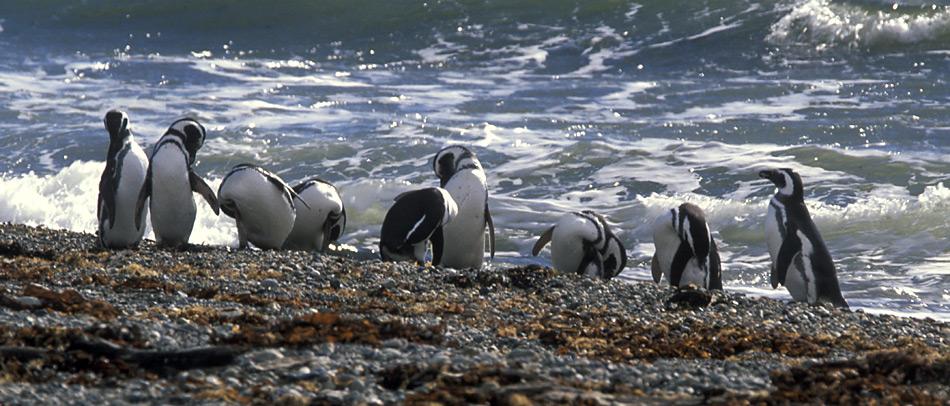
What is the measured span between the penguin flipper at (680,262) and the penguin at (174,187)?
9.44 feet

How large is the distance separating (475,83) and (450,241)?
34.4ft

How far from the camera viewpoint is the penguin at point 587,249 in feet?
32.6

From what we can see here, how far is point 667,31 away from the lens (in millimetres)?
22328

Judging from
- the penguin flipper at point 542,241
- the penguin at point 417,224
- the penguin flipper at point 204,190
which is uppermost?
the penguin flipper at point 204,190

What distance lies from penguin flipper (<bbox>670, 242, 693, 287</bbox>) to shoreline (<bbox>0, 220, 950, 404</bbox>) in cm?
131

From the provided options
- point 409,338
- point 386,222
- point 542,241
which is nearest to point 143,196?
point 386,222

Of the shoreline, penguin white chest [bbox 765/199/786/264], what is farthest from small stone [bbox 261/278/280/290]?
penguin white chest [bbox 765/199/786/264]

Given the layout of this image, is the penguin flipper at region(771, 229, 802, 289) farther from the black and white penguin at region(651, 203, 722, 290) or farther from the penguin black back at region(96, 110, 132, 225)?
the penguin black back at region(96, 110, 132, 225)

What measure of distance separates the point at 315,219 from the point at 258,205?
0.59 metres

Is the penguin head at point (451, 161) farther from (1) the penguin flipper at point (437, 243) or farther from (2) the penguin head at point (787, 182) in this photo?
(2) the penguin head at point (787, 182)

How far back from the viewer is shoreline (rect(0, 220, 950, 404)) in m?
4.52

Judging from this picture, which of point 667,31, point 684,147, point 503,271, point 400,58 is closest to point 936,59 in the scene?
point 667,31

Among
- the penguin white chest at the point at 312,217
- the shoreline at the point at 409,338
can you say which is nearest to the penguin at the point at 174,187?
the penguin white chest at the point at 312,217

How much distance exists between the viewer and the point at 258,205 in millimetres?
9602
